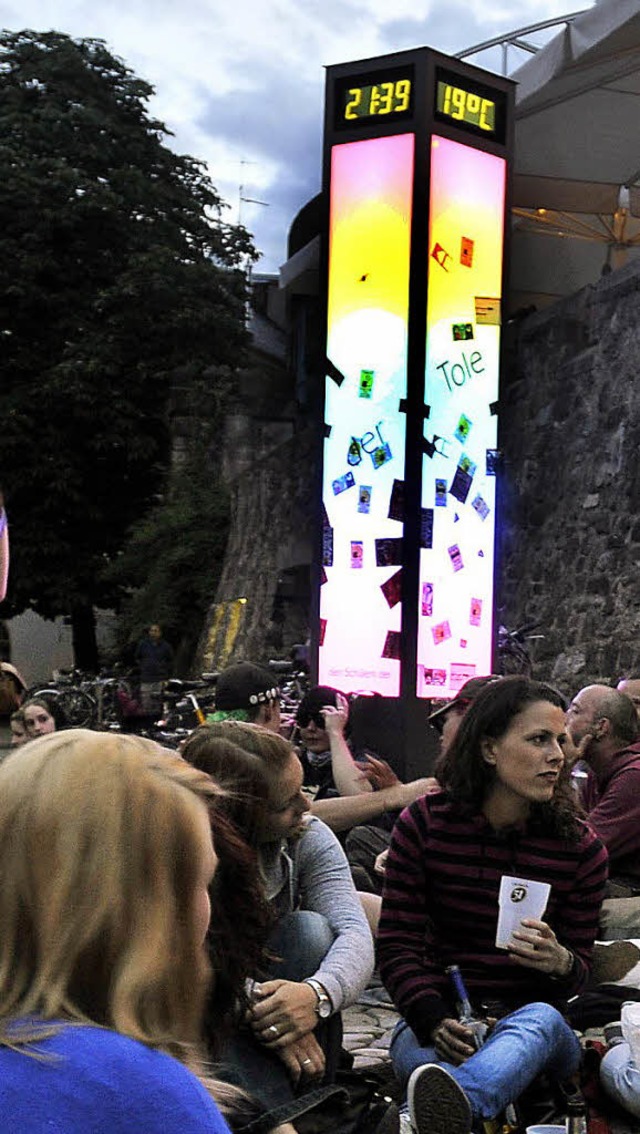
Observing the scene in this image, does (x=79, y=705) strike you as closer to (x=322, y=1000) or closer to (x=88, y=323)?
(x=88, y=323)

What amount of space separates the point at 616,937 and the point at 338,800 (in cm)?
113

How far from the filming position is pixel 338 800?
16.5 feet

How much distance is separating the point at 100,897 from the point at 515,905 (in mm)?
2023

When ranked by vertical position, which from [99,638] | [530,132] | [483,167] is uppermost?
[530,132]

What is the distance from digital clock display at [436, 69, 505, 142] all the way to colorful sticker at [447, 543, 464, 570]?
2.62 m

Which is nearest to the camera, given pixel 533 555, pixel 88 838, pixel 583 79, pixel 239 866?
pixel 88 838

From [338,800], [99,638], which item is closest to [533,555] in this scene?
[338,800]

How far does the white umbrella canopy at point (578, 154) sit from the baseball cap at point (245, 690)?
20.2 feet

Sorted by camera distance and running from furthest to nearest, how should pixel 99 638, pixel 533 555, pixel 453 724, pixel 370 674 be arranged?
pixel 99 638, pixel 533 555, pixel 370 674, pixel 453 724

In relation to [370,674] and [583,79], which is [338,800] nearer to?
[370,674]

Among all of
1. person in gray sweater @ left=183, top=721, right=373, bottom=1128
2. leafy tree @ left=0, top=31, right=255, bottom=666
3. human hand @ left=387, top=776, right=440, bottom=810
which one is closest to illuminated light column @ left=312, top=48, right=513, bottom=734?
human hand @ left=387, top=776, right=440, bottom=810

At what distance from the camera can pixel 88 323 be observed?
2283cm

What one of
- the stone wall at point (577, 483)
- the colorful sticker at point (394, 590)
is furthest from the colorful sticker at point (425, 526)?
the stone wall at point (577, 483)

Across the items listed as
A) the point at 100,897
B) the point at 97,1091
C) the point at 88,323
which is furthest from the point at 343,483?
the point at 88,323
